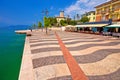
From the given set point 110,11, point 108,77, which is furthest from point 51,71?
point 110,11

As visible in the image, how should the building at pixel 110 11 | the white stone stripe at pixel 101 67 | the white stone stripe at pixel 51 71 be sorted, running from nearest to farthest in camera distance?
1. the white stone stripe at pixel 51 71
2. the white stone stripe at pixel 101 67
3. the building at pixel 110 11

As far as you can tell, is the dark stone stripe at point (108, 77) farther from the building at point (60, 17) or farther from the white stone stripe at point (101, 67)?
the building at point (60, 17)

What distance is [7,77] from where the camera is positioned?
9906mm

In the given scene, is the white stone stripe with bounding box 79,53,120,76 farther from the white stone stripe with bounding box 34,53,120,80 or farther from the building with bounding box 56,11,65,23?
the building with bounding box 56,11,65,23

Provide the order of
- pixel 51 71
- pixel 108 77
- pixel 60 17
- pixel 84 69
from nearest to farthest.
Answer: pixel 108 77 → pixel 51 71 → pixel 84 69 → pixel 60 17

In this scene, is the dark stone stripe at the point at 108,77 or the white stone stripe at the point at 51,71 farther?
the white stone stripe at the point at 51,71

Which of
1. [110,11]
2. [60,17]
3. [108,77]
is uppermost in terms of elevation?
[60,17]

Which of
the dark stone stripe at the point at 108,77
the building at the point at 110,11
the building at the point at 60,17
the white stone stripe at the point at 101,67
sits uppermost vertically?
→ the building at the point at 60,17

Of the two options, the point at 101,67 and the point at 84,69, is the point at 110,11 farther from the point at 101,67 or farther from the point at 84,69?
the point at 84,69

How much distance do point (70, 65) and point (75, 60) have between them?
3.96 feet

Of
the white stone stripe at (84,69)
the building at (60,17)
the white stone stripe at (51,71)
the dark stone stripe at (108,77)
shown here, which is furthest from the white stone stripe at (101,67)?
the building at (60,17)

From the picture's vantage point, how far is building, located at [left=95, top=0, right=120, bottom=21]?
39959mm

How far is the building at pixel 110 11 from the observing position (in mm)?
39959

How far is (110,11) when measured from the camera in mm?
41750
